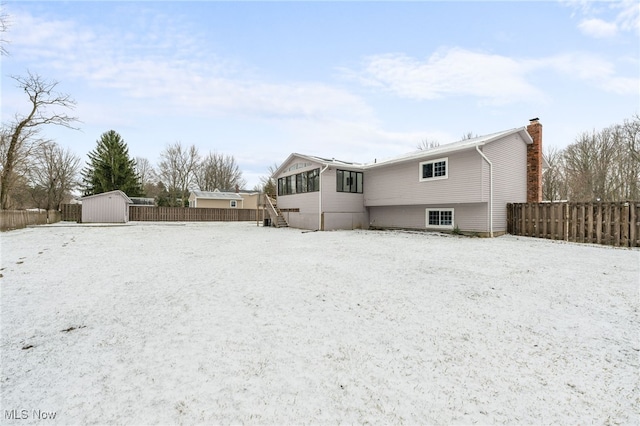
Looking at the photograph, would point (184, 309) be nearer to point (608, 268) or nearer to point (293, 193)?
point (608, 268)

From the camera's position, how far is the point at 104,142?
32.8 m

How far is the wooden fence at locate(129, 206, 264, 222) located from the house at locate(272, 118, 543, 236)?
1293 centimetres

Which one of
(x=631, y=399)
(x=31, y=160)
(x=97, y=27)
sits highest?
(x=97, y=27)

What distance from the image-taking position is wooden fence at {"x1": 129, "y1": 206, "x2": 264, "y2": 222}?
29.6 meters

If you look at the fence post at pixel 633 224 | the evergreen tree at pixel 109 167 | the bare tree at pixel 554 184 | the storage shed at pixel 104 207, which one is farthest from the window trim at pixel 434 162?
the evergreen tree at pixel 109 167

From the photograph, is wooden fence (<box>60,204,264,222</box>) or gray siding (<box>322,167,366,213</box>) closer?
gray siding (<box>322,167,366,213</box>)

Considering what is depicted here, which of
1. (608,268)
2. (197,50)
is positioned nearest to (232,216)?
(197,50)

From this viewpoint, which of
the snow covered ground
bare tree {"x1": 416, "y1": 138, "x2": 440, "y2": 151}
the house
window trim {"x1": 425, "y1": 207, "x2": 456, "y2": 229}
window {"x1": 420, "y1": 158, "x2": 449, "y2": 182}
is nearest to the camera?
the snow covered ground

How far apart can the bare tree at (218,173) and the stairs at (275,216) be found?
24.5 m

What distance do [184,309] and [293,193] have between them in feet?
56.7

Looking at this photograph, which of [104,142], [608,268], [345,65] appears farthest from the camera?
[104,142]

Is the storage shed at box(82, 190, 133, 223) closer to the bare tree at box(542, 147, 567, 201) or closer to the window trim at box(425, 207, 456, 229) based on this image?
the window trim at box(425, 207, 456, 229)

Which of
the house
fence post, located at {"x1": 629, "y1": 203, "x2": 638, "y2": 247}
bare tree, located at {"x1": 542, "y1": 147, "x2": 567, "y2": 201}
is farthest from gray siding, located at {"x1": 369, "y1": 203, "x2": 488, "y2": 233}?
bare tree, located at {"x1": 542, "y1": 147, "x2": 567, "y2": 201}

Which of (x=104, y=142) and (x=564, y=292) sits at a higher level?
(x=104, y=142)
